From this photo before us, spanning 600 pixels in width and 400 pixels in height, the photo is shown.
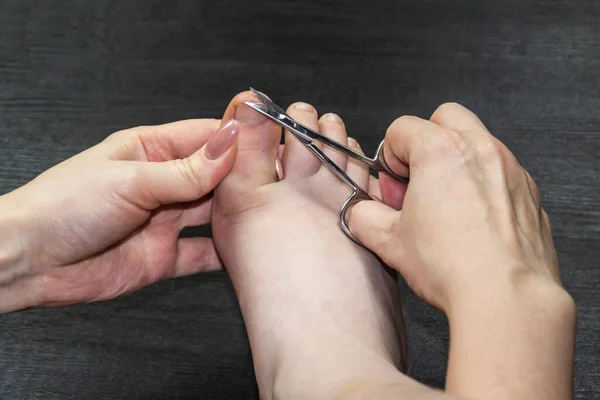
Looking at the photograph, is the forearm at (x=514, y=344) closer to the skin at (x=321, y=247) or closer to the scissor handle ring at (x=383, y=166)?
the skin at (x=321, y=247)

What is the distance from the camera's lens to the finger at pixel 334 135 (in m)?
0.92

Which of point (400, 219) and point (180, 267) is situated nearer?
point (400, 219)

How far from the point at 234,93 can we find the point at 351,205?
0.54m

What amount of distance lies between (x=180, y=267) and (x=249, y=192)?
208mm

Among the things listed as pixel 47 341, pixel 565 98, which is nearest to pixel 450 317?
pixel 47 341

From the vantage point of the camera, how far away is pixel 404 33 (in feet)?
4.53

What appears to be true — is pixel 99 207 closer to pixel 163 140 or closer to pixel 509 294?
pixel 163 140

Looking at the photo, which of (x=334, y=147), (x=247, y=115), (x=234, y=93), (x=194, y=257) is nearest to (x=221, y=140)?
(x=247, y=115)

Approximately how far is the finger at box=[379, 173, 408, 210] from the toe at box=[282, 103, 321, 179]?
120mm

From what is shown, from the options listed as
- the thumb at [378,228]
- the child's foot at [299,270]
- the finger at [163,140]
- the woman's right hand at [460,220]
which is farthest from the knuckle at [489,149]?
the finger at [163,140]

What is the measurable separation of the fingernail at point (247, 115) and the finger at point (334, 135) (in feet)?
0.39

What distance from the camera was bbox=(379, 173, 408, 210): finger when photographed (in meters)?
0.82

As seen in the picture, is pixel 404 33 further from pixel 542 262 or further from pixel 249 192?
pixel 542 262

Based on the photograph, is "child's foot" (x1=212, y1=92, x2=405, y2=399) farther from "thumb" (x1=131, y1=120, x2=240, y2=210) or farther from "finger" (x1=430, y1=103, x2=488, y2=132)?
"finger" (x1=430, y1=103, x2=488, y2=132)
